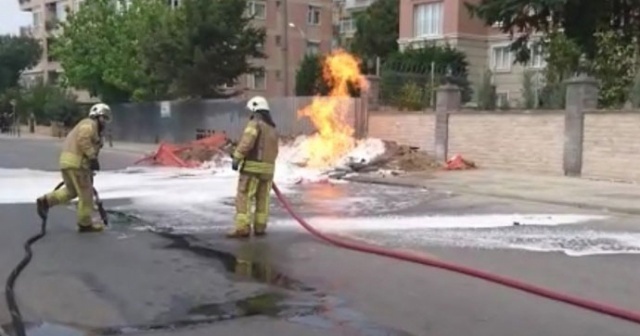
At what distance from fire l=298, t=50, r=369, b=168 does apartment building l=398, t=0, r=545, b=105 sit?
14.7 meters

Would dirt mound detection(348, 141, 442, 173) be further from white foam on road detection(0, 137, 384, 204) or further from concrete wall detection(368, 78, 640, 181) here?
concrete wall detection(368, 78, 640, 181)

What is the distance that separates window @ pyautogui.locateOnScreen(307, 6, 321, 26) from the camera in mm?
62062

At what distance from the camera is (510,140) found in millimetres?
22125

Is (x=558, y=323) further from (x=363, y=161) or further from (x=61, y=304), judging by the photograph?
(x=363, y=161)

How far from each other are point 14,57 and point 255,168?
6795cm

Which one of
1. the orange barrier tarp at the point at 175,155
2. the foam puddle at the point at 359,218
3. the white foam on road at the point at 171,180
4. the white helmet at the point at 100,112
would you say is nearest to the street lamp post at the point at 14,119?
the orange barrier tarp at the point at 175,155

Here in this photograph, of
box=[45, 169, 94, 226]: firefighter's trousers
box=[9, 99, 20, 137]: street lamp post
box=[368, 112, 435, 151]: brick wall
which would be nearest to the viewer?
box=[45, 169, 94, 226]: firefighter's trousers

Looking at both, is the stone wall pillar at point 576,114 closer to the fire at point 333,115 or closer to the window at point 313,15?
the fire at point 333,115

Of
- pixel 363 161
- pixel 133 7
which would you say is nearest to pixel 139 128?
pixel 133 7

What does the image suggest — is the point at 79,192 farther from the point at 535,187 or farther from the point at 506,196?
the point at 535,187

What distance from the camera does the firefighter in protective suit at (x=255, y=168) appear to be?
10266mm

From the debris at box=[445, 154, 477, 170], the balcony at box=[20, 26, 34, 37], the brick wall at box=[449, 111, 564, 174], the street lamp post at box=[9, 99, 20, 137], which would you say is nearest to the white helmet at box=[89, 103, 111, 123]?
the brick wall at box=[449, 111, 564, 174]

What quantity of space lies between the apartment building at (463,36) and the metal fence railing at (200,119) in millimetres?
13113

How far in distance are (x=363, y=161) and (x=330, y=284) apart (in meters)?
15.0
